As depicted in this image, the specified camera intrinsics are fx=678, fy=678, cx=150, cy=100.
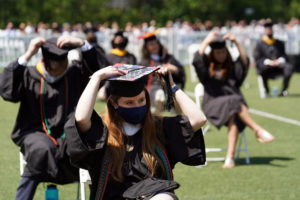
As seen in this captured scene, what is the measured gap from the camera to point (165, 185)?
4.70 metres

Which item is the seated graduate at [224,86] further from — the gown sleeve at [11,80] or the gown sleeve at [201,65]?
the gown sleeve at [11,80]

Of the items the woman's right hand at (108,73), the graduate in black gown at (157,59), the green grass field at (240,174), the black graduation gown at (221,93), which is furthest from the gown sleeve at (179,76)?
the woman's right hand at (108,73)

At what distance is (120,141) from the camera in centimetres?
481

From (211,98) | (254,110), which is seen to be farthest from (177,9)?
(211,98)

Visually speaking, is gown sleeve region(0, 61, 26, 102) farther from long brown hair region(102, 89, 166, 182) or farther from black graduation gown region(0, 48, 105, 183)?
long brown hair region(102, 89, 166, 182)

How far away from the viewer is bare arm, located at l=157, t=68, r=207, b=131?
4.97m

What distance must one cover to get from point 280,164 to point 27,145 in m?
3.92

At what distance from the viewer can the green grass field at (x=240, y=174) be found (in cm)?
743

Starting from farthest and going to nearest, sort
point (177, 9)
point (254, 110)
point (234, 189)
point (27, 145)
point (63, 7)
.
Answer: point (177, 9), point (63, 7), point (254, 110), point (234, 189), point (27, 145)

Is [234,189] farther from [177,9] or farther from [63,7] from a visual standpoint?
[177,9]

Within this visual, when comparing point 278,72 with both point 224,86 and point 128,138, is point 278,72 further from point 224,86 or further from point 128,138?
point 128,138

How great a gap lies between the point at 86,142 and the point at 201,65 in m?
4.42

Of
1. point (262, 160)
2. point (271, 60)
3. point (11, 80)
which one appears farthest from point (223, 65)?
point (271, 60)

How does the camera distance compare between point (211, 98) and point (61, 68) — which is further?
point (211, 98)
